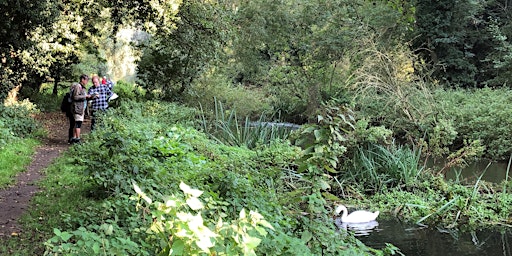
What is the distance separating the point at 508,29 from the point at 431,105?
39.4ft

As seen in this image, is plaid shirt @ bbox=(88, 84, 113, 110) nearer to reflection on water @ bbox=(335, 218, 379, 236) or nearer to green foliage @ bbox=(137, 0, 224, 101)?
green foliage @ bbox=(137, 0, 224, 101)

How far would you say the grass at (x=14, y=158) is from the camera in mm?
6427

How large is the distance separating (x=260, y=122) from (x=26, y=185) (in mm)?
5488

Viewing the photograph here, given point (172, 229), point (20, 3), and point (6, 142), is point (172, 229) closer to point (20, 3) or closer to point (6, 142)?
point (6, 142)

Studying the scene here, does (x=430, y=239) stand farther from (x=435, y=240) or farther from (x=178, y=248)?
(x=178, y=248)

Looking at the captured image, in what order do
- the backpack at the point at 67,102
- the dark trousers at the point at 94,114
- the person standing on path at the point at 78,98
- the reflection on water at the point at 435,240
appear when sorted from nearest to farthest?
the reflection on water at the point at 435,240
the person standing on path at the point at 78,98
the backpack at the point at 67,102
the dark trousers at the point at 94,114

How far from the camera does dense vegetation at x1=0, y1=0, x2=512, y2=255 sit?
349 centimetres

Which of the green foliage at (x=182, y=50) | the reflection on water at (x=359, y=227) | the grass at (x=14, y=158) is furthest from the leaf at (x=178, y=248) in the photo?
the green foliage at (x=182, y=50)

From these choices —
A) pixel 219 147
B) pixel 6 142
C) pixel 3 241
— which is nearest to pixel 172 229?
pixel 3 241

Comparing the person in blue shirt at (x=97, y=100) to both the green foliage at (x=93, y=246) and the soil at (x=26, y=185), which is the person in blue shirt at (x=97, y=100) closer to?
the soil at (x=26, y=185)

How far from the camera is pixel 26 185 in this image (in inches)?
245

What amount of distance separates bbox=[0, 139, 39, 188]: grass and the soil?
85 mm

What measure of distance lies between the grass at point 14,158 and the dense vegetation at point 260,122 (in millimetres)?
272

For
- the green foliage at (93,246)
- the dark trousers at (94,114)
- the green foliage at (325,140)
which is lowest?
the dark trousers at (94,114)
